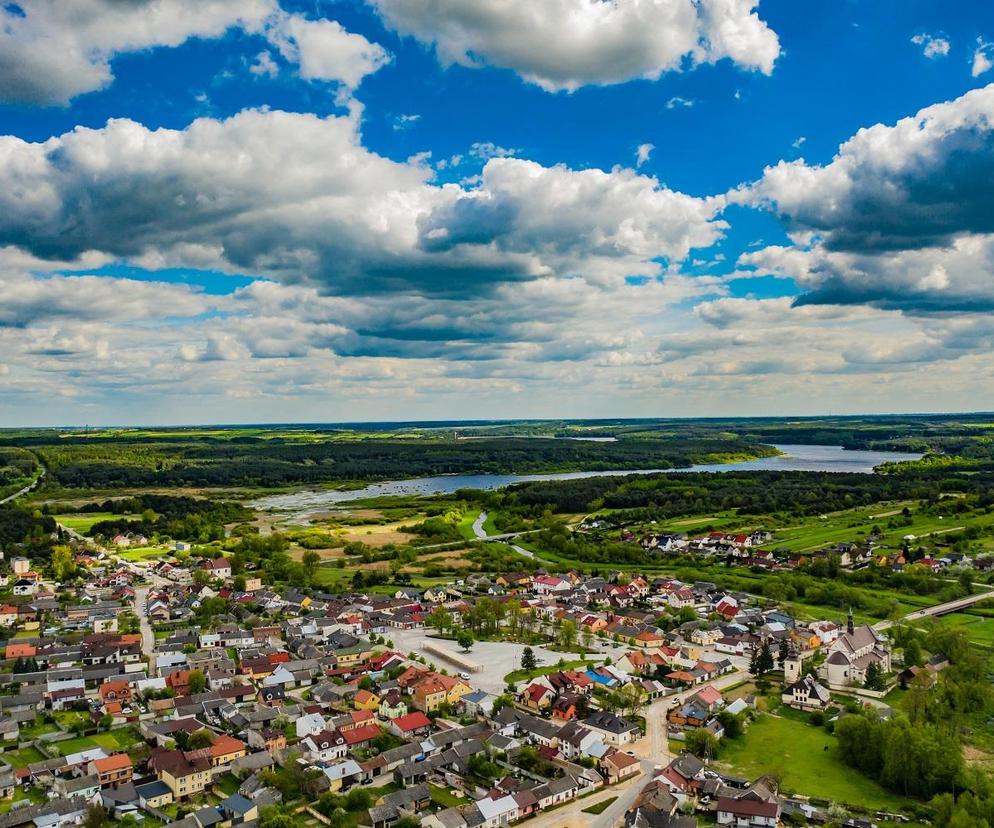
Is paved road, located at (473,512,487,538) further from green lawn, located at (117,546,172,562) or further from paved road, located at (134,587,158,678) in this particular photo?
paved road, located at (134,587,158,678)

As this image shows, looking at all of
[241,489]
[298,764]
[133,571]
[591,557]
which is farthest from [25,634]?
[241,489]

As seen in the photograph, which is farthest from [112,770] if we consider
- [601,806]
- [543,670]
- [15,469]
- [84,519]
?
[15,469]

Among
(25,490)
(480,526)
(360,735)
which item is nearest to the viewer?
(360,735)

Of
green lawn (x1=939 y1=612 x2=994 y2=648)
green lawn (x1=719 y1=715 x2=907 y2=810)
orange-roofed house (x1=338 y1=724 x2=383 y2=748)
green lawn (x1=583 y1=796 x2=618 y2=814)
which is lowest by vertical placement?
green lawn (x1=939 y1=612 x2=994 y2=648)

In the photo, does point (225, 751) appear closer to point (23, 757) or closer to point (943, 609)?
point (23, 757)

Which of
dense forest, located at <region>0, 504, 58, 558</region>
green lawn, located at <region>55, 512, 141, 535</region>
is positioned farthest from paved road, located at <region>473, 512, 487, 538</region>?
dense forest, located at <region>0, 504, 58, 558</region>

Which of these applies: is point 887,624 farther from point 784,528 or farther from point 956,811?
point 784,528

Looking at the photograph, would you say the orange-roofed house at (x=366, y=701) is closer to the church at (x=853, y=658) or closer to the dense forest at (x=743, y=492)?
the church at (x=853, y=658)
